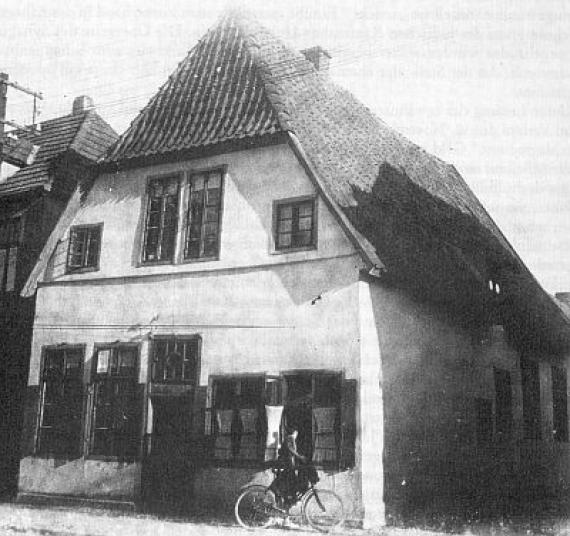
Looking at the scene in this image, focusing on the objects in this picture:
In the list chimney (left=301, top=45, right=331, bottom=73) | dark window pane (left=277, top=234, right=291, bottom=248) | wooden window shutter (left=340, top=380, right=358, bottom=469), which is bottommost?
wooden window shutter (left=340, top=380, right=358, bottom=469)

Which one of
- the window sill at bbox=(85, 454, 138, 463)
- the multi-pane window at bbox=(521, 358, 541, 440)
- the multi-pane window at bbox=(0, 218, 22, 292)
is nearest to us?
the window sill at bbox=(85, 454, 138, 463)

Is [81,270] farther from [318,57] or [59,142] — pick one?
[318,57]

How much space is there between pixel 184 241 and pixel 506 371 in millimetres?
8028

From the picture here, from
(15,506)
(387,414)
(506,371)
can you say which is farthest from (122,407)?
(506,371)

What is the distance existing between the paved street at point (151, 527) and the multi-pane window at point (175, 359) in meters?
2.50

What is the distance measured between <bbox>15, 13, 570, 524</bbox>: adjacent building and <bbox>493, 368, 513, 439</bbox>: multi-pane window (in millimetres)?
60

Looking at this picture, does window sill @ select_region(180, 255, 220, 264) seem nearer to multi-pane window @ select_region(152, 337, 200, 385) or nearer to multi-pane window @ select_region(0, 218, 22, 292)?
multi-pane window @ select_region(152, 337, 200, 385)

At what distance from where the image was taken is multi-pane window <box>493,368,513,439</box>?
56.7 ft

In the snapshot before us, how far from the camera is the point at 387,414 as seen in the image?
1318 centimetres

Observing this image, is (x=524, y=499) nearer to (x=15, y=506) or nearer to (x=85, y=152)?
(x=15, y=506)

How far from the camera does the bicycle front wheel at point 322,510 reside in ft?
39.2

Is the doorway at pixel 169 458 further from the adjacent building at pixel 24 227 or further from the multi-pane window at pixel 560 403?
the multi-pane window at pixel 560 403

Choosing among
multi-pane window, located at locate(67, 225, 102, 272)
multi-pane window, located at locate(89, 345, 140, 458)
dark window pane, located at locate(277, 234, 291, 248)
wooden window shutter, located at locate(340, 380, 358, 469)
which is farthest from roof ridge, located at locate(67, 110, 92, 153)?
wooden window shutter, located at locate(340, 380, 358, 469)

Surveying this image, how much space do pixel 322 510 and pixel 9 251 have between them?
10.3 meters
